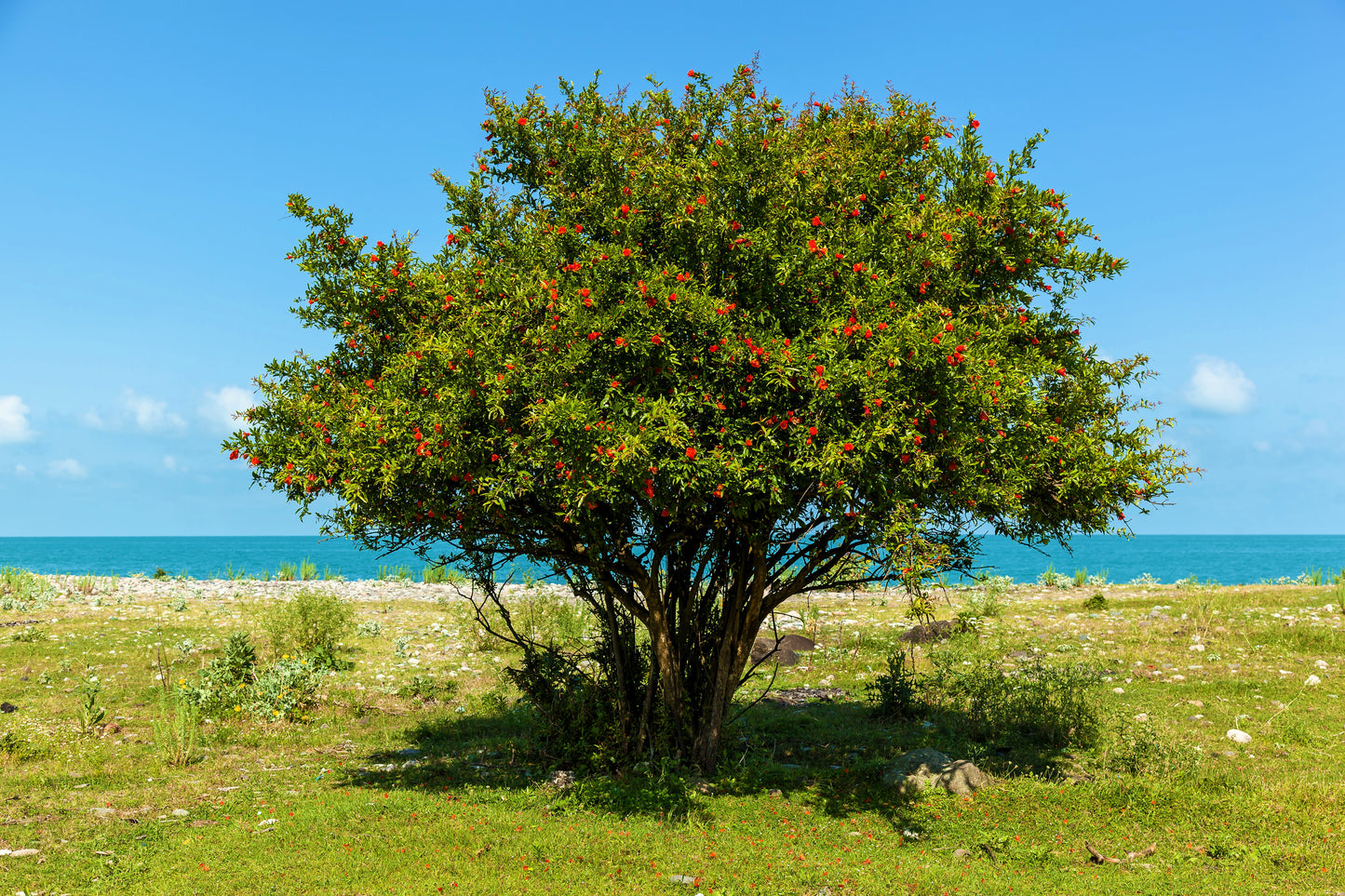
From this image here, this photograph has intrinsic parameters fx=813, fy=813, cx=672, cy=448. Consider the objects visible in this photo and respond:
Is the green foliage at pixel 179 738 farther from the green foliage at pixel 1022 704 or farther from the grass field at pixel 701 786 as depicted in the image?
the green foliage at pixel 1022 704

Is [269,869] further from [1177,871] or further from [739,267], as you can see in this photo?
[1177,871]

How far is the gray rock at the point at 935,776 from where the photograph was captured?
11211 mm

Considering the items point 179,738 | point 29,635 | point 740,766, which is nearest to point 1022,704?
point 740,766

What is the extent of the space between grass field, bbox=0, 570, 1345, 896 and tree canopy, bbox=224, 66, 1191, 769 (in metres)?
2.24

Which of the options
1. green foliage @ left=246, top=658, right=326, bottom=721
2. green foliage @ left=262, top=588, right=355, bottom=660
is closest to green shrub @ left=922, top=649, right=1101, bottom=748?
green foliage @ left=246, top=658, right=326, bottom=721

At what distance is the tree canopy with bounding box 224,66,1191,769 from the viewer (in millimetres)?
8383

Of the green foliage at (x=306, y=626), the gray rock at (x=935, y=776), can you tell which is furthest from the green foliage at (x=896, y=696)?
the green foliage at (x=306, y=626)

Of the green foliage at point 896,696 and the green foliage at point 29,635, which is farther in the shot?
the green foliage at point 29,635

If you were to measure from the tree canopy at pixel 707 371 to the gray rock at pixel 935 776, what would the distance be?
265 centimetres

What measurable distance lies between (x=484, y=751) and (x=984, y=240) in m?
10.6

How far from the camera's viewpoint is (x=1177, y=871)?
28.9 feet

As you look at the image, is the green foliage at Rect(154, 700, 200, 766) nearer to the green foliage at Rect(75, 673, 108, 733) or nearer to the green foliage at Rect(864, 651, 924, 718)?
the green foliage at Rect(75, 673, 108, 733)

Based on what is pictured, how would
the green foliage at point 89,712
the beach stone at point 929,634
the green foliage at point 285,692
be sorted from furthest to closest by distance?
the beach stone at point 929,634 → the green foliage at point 285,692 → the green foliage at point 89,712

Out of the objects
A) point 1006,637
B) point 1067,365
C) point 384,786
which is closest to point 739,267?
point 1067,365
